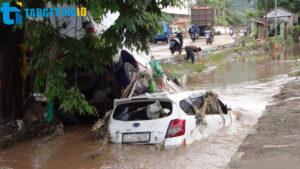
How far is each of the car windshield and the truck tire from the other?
7.05ft

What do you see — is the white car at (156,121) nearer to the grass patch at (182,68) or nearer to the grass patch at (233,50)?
the grass patch at (182,68)

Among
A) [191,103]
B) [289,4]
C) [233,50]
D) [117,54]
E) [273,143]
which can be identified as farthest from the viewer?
[289,4]

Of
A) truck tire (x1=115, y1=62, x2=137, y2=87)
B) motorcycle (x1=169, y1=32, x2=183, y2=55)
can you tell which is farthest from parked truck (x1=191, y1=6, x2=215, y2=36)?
truck tire (x1=115, y1=62, x2=137, y2=87)

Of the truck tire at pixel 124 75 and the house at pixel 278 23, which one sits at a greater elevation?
the house at pixel 278 23

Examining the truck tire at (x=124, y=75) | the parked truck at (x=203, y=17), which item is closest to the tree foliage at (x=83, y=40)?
the truck tire at (x=124, y=75)

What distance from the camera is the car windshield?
688 centimetres

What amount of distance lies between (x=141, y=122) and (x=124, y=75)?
2661mm

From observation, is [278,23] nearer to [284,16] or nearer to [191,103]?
[284,16]

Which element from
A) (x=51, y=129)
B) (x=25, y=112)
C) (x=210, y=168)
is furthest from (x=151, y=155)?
(x=25, y=112)

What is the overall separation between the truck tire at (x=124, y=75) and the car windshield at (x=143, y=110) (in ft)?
7.05

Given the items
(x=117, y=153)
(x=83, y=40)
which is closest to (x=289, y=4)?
(x=83, y=40)

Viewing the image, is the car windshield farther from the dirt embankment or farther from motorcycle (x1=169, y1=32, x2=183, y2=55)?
motorcycle (x1=169, y1=32, x2=183, y2=55)

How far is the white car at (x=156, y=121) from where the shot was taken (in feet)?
22.1

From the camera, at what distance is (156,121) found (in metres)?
6.78
